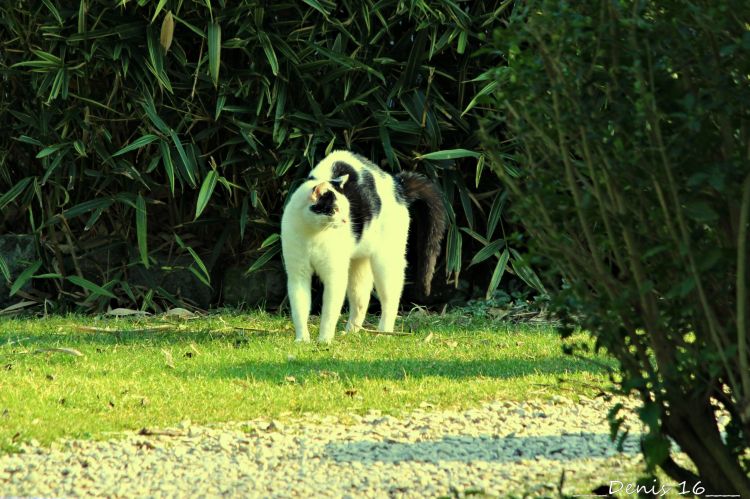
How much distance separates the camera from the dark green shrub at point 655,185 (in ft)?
8.10

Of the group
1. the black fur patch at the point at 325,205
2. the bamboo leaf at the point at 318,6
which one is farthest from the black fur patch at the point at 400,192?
the bamboo leaf at the point at 318,6

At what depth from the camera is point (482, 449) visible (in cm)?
380

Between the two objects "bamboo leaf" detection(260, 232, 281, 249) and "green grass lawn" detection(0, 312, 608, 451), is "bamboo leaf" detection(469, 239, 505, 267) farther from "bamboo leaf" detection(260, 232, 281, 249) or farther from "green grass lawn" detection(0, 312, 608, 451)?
Answer: "bamboo leaf" detection(260, 232, 281, 249)

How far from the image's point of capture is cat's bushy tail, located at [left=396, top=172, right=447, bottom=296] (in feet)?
24.7

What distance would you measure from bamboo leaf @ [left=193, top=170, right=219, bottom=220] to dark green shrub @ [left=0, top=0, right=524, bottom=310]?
0.03 ft

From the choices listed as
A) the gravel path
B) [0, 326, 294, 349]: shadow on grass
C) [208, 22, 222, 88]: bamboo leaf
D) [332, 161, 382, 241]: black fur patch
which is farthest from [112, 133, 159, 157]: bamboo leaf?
the gravel path

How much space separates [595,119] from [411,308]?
623cm

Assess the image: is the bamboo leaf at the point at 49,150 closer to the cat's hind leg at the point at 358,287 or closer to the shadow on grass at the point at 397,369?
the cat's hind leg at the point at 358,287

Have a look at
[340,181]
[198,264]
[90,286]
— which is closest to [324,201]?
[340,181]

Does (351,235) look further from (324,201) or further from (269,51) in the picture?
(269,51)

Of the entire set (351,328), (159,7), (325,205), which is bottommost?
(351,328)

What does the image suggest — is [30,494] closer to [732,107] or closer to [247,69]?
[732,107]

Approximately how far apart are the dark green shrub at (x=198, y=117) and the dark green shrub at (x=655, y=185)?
516 centimetres

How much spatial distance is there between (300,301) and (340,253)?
39 cm
